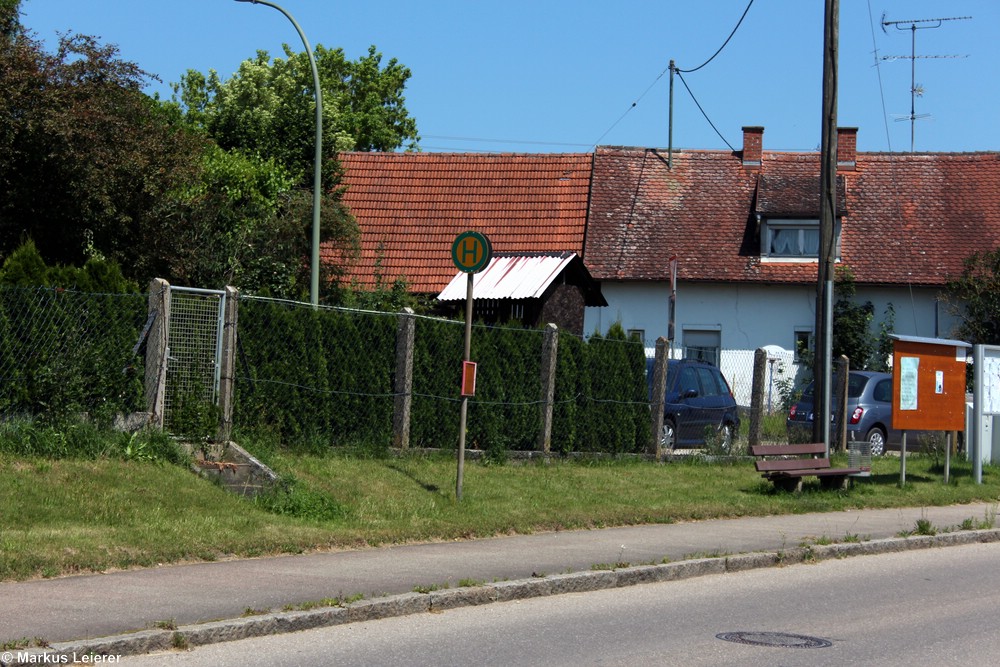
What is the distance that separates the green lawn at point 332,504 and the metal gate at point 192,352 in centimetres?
90

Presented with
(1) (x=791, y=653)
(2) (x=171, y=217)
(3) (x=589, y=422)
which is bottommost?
(1) (x=791, y=653)

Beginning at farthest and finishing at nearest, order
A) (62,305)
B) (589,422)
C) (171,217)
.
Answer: (171,217) < (589,422) < (62,305)

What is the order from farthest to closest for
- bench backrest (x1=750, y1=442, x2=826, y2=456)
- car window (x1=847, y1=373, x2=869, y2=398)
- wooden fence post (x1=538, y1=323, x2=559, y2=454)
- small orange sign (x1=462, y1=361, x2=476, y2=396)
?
car window (x1=847, y1=373, x2=869, y2=398)
wooden fence post (x1=538, y1=323, x2=559, y2=454)
bench backrest (x1=750, y1=442, x2=826, y2=456)
small orange sign (x1=462, y1=361, x2=476, y2=396)

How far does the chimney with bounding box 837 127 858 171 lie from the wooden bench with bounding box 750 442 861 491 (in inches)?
929

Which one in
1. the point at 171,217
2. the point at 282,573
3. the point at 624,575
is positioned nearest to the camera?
the point at 282,573

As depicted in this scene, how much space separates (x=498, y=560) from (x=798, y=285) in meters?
26.8

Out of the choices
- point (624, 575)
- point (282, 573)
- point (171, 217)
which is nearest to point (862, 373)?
point (171, 217)

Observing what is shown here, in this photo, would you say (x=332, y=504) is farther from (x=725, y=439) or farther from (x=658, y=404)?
(x=725, y=439)

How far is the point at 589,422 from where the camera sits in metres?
19.5

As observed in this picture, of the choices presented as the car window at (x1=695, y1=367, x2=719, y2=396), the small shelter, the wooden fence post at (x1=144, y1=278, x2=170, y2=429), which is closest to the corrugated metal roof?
the small shelter

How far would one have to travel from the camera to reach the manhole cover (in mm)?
8688

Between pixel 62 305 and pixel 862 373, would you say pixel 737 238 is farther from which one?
pixel 62 305

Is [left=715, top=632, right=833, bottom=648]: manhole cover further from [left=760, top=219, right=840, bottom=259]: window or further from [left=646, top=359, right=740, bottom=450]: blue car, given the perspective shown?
[left=760, top=219, right=840, bottom=259]: window

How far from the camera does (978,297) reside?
35.1m
